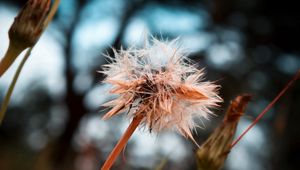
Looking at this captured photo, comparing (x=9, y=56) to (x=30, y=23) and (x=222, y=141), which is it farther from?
(x=222, y=141)

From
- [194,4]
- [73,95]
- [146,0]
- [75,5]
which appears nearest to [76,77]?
[73,95]

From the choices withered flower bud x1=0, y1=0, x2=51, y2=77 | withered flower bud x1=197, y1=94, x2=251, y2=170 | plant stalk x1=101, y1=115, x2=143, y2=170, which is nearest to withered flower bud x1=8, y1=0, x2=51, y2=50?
withered flower bud x1=0, y1=0, x2=51, y2=77

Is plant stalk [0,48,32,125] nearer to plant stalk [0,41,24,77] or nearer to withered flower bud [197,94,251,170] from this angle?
plant stalk [0,41,24,77]

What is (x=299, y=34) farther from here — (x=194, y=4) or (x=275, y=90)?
(x=194, y=4)

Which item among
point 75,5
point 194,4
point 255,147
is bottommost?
point 255,147

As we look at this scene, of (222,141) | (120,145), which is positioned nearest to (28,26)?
(120,145)

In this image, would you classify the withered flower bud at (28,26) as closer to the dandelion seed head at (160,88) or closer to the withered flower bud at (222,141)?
the dandelion seed head at (160,88)
